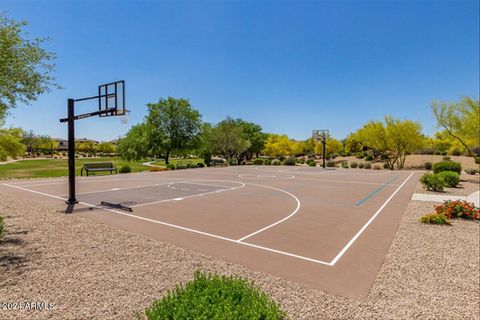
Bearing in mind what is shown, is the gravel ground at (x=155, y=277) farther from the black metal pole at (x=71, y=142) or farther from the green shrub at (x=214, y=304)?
the black metal pole at (x=71, y=142)

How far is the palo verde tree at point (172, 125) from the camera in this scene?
4212 centimetres

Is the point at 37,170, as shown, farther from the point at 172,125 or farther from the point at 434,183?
the point at 434,183

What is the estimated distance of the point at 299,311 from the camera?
395cm

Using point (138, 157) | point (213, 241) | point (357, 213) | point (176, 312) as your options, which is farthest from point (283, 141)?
point (176, 312)

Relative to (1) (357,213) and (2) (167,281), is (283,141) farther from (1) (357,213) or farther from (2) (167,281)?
(2) (167,281)

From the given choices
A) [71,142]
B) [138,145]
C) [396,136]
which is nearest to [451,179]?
[396,136]

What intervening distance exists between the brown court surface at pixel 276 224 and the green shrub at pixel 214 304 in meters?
2.48

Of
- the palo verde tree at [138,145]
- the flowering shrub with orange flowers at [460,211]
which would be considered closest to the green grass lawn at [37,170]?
the palo verde tree at [138,145]

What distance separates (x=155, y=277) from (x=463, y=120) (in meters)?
27.8

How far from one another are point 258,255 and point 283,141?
59718mm

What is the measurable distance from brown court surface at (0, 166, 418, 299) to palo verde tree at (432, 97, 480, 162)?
10838 mm

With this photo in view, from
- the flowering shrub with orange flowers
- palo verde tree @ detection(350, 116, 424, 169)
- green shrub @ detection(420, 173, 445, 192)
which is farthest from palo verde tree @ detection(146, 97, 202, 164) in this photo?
the flowering shrub with orange flowers

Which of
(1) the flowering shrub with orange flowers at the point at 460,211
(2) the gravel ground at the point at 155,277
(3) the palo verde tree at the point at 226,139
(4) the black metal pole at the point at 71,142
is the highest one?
(3) the palo verde tree at the point at 226,139

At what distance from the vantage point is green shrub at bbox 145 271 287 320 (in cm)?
246
